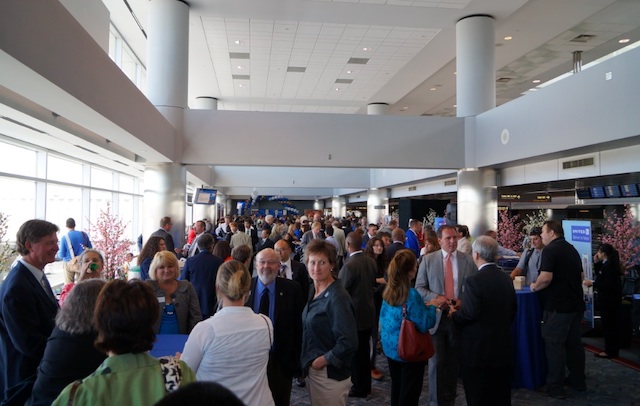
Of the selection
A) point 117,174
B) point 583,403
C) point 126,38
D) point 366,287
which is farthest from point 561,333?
point 117,174

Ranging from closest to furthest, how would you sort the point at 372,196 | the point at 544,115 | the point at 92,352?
1. the point at 92,352
2. the point at 544,115
3. the point at 372,196

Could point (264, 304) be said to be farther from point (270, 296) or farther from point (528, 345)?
point (528, 345)

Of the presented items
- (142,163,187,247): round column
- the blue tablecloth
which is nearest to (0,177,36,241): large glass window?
Answer: (142,163,187,247): round column

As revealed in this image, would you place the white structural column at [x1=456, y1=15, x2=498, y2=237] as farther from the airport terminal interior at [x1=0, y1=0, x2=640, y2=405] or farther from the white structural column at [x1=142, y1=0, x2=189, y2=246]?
the white structural column at [x1=142, y1=0, x2=189, y2=246]

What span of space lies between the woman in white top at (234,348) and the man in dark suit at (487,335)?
165 cm

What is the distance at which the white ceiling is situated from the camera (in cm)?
987

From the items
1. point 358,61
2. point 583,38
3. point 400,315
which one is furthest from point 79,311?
point 583,38

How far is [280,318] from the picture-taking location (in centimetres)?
276

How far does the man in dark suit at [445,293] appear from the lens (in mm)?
3727

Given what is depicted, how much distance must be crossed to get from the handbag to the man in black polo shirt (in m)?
1.87

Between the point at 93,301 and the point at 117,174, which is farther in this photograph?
the point at 117,174

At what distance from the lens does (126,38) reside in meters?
11.9

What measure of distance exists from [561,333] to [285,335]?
10.0 feet

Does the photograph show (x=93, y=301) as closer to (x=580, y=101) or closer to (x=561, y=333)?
(x=561, y=333)
